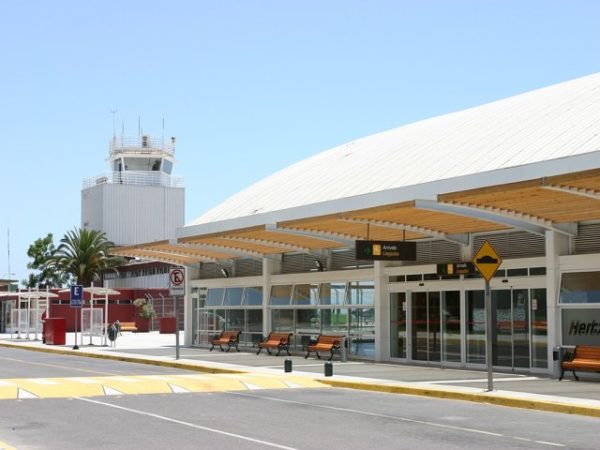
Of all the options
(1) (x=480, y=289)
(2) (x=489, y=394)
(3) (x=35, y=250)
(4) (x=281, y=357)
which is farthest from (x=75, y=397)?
(3) (x=35, y=250)

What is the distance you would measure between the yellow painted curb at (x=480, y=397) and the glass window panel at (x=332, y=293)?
10554 mm

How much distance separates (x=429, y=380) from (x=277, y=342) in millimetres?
12669

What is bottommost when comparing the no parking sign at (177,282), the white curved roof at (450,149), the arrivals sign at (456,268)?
the no parking sign at (177,282)

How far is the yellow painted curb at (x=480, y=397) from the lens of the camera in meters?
17.1

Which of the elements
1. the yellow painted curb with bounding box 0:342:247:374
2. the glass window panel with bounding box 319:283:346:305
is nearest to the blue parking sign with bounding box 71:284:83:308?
the yellow painted curb with bounding box 0:342:247:374

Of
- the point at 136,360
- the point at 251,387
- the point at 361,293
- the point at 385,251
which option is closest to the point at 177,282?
the point at 136,360

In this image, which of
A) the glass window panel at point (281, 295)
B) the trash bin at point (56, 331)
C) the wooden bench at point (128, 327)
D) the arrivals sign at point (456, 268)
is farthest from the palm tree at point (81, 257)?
the arrivals sign at point (456, 268)

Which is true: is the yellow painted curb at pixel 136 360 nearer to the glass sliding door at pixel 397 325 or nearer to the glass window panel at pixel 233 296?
the glass sliding door at pixel 397 325

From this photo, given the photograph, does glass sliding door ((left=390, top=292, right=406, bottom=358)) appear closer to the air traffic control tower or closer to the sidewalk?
the sidewalk

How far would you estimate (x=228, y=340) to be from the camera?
A: 1547 inches

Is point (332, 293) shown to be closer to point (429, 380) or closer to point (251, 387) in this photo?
point (429, 380)

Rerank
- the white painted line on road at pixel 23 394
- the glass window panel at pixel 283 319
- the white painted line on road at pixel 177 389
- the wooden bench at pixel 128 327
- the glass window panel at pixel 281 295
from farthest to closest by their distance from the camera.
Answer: the wooden bench at pixel 128 327, the glass window panel at pixel 281 295, the glass window panel at pixel 283 319, the white painted line on road at pixel 177 389, the white painted line on road at pixel 23 394

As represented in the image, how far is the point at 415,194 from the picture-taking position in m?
26.1

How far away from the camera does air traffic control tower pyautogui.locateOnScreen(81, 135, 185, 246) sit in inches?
3748
